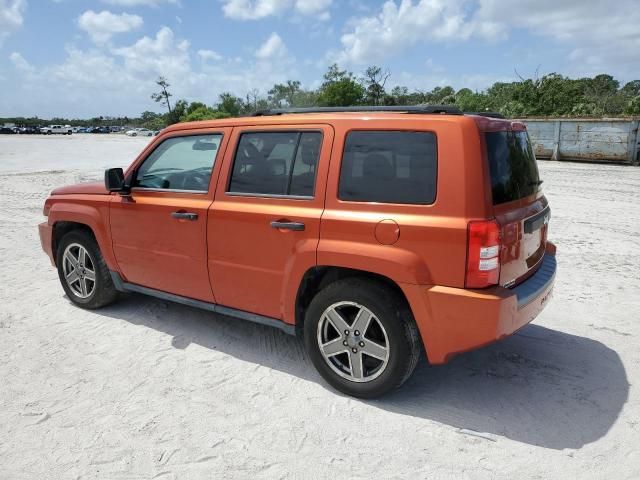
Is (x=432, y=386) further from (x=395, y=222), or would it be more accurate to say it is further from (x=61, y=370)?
(x=61, y=370)

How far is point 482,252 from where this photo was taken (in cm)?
277

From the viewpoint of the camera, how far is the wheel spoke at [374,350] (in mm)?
3148

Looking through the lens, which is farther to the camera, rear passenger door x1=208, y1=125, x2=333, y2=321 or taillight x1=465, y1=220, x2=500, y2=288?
rear passenger door x1=208, y1=125, x2=333, y2=321

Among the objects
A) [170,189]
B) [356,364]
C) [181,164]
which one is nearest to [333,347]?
[356,364]

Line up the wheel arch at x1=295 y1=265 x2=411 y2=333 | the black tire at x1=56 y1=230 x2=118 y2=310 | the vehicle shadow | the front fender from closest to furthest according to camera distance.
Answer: the vehicle shadow < the wheel arch at x1=295 y1=265 x2=411 y2=333 < the front fender < the black tire at x1=56 y1=230 x2=118 y2=310

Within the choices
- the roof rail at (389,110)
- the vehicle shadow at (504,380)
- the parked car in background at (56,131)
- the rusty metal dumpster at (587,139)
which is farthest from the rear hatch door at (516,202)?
the parked car in background at (56,131)

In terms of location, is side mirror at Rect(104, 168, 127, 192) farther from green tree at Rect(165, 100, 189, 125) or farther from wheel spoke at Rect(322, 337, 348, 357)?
green tree at Rect(165, 100, 189, 125)

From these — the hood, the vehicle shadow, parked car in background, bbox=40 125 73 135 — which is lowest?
the vehicle shadow

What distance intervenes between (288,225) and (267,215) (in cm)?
21

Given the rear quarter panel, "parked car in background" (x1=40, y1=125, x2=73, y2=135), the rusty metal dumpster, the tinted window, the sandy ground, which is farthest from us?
"parked car in background" (x1=40, y1=125, x2=73, y2=135)

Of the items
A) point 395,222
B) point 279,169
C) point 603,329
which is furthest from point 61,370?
point 603,329

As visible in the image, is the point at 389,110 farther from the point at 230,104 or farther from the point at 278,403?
the point at 230,104

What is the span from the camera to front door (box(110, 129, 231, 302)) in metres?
3.87

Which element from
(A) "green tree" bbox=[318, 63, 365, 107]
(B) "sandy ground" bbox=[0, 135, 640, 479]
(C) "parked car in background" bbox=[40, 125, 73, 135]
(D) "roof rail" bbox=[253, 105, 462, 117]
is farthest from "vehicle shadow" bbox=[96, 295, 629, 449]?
(C) "parked car in background" bbox=[40, 125, 73, 135]
